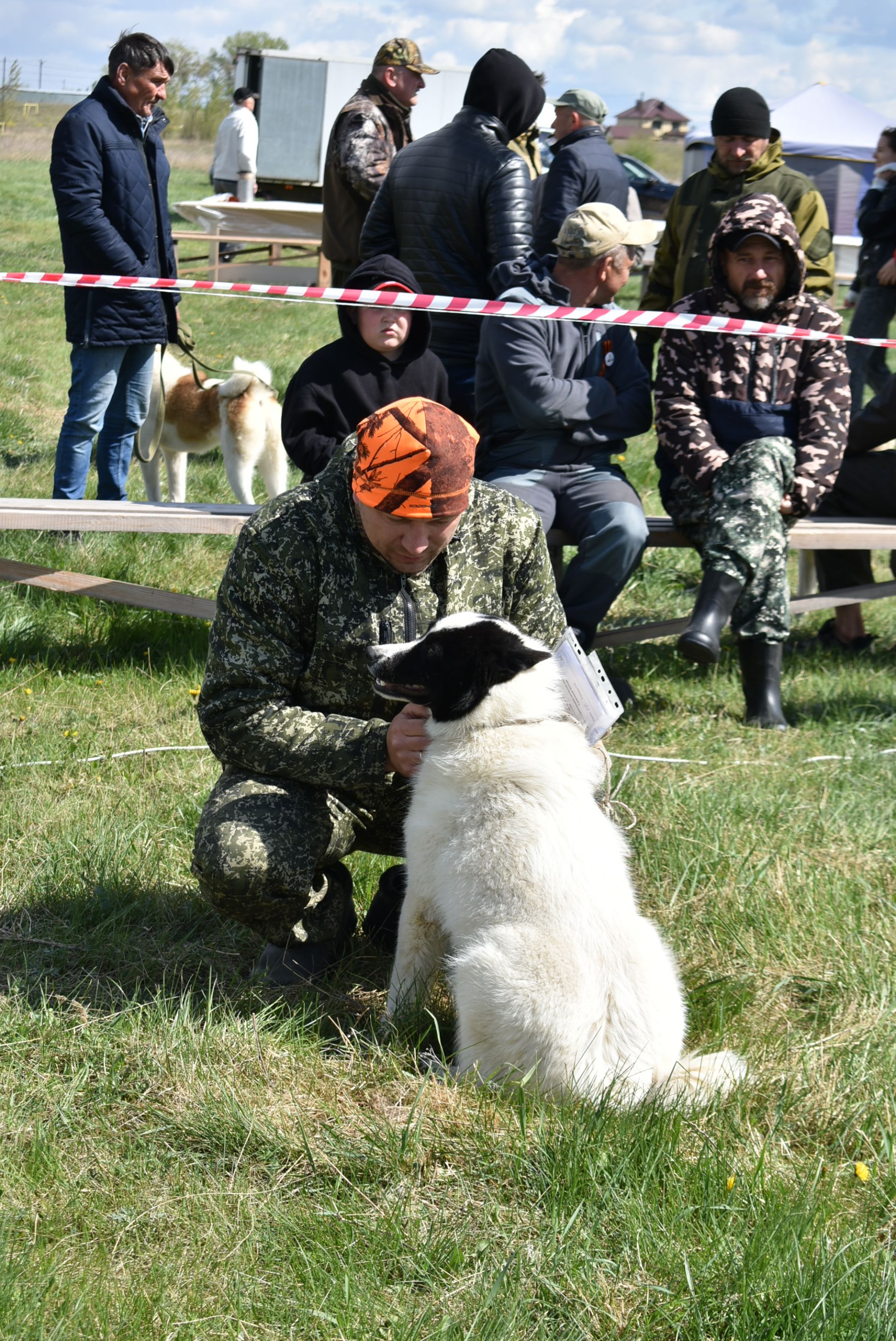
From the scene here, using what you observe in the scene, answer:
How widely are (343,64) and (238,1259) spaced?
2141 centimetres

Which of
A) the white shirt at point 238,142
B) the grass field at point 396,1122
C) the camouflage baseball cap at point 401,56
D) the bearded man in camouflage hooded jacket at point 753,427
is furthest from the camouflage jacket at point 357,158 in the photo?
the white shirt at point 238,142

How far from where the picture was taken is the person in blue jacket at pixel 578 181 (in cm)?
607

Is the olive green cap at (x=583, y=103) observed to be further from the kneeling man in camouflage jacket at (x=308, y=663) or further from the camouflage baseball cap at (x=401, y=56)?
the kneeling man in camouflage jacket at (x=308, y=663)

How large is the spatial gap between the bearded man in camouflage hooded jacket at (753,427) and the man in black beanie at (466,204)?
875 mm

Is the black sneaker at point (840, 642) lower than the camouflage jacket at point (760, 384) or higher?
lower

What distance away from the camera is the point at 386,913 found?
2971mm

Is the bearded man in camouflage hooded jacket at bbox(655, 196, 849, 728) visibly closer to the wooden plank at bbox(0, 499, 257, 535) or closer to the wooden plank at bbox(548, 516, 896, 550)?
the wooden plank at bbox(548, 516, 896, 550)

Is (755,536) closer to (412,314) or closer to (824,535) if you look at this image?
(824,535)

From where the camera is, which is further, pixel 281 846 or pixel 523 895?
pixel 281 846

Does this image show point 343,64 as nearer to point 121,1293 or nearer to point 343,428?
point 343,428

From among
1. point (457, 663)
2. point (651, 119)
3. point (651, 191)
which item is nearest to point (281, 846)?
point (457, 663)

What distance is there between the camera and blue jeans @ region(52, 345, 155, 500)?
5723mm

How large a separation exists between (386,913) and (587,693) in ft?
2.56

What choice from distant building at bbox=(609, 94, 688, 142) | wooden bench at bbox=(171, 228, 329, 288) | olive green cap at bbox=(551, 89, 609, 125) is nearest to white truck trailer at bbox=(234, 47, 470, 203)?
wooden bench at bbox=(171, 228, 329, 288)
